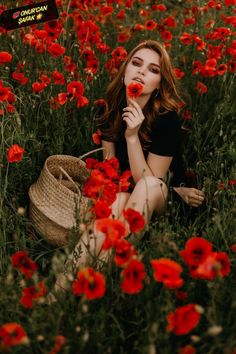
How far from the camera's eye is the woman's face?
239 centimetres

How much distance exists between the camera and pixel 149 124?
256cm

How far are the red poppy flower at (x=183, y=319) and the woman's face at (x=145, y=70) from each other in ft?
4.65

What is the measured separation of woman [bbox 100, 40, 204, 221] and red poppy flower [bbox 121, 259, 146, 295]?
91cm

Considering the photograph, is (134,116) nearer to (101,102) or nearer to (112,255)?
(101,102)

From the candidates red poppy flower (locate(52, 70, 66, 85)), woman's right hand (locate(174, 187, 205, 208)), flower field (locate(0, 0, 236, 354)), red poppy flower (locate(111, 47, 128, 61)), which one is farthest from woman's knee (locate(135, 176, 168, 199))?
red poppy flower (locate(111, 47, 128, 61))

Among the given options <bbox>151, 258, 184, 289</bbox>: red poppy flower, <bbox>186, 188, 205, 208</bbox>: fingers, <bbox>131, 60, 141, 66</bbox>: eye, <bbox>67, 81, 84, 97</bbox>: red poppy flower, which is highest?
<bbox>131, 60, 141, 66</bbox>: eye

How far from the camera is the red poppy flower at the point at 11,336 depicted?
1.14 metres

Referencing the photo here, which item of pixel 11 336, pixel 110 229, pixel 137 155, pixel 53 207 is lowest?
pixel 53 207

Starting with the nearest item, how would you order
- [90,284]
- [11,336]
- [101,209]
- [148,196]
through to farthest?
[11,336], [90,284], [101,209], [148,196]

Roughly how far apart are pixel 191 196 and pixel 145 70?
699mm

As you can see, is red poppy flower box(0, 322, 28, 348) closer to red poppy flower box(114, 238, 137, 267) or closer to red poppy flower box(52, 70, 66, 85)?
red poppy flower box(114, 238, 137, 267)

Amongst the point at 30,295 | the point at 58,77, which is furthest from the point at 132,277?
the point at 58,77

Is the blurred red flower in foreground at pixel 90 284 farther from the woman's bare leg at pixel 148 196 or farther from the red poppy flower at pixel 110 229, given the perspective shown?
the woman's bare leg at pixel 148 196

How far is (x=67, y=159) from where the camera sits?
2.60 meters
